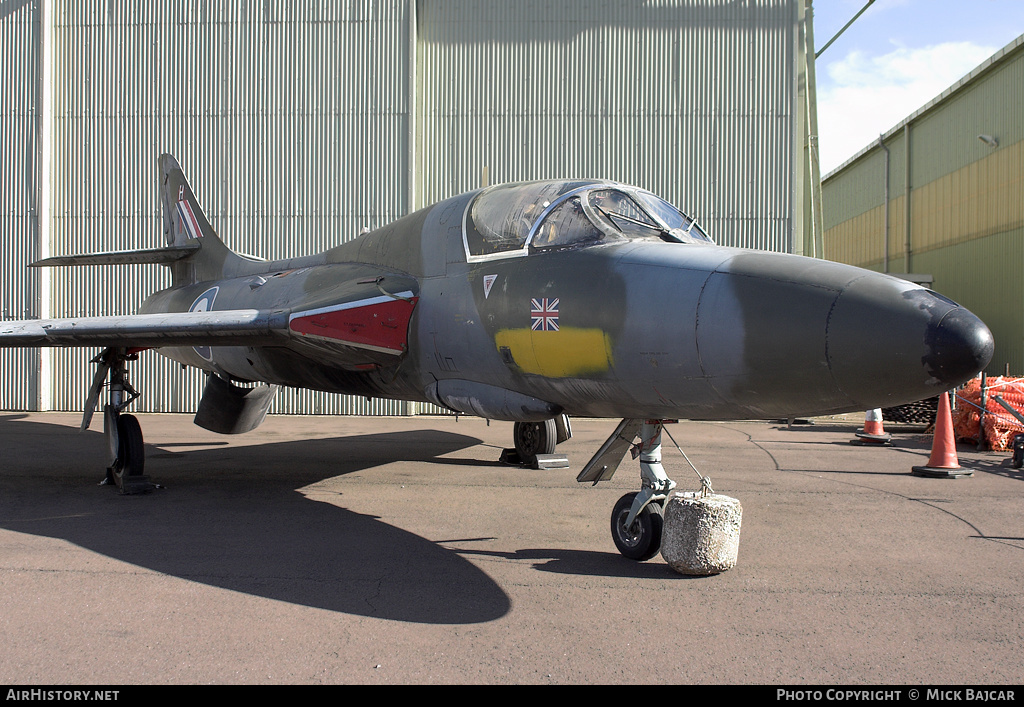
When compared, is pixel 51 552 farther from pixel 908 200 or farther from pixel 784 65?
pixel 908 200

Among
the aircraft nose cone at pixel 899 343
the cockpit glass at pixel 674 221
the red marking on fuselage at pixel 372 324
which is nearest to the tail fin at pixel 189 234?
the red marking on fuselage at pixel 372 324

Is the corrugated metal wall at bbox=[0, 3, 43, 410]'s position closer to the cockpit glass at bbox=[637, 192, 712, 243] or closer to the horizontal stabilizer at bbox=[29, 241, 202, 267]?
the horizontal stabilizer at bbox=[29, 241, 202, 267]

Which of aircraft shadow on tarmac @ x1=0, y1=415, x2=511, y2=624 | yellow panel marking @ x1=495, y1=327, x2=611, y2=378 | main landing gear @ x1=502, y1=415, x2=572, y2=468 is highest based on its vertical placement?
yellow panel marking @ x1=495, y1=327, x2=611, y2=378

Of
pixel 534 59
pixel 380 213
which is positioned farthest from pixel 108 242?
pixel 534 59

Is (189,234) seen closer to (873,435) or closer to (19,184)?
(19,184)

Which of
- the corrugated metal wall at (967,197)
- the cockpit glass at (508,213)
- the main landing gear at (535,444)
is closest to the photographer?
the cockpit glass at (508,213)

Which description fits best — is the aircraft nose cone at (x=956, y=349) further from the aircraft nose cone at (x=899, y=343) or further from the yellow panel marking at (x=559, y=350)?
the yellow panel marking at (x=559, y=350)

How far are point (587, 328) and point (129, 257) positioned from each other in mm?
9710

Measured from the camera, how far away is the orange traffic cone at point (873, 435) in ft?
41.2

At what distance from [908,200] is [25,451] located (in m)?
28.1

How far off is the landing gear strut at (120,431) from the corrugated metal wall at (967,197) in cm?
2118

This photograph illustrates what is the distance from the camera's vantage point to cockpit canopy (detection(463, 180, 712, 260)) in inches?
204

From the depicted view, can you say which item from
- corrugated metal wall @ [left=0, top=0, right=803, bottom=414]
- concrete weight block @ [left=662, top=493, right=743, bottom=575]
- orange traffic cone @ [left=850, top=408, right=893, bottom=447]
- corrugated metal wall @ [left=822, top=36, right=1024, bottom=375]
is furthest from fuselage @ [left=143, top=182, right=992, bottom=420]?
corrugated metal wall @ [left=822, top=36, right=1024, bottom=375]

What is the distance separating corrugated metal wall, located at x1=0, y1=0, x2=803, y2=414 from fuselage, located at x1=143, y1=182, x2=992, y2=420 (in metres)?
10.4
